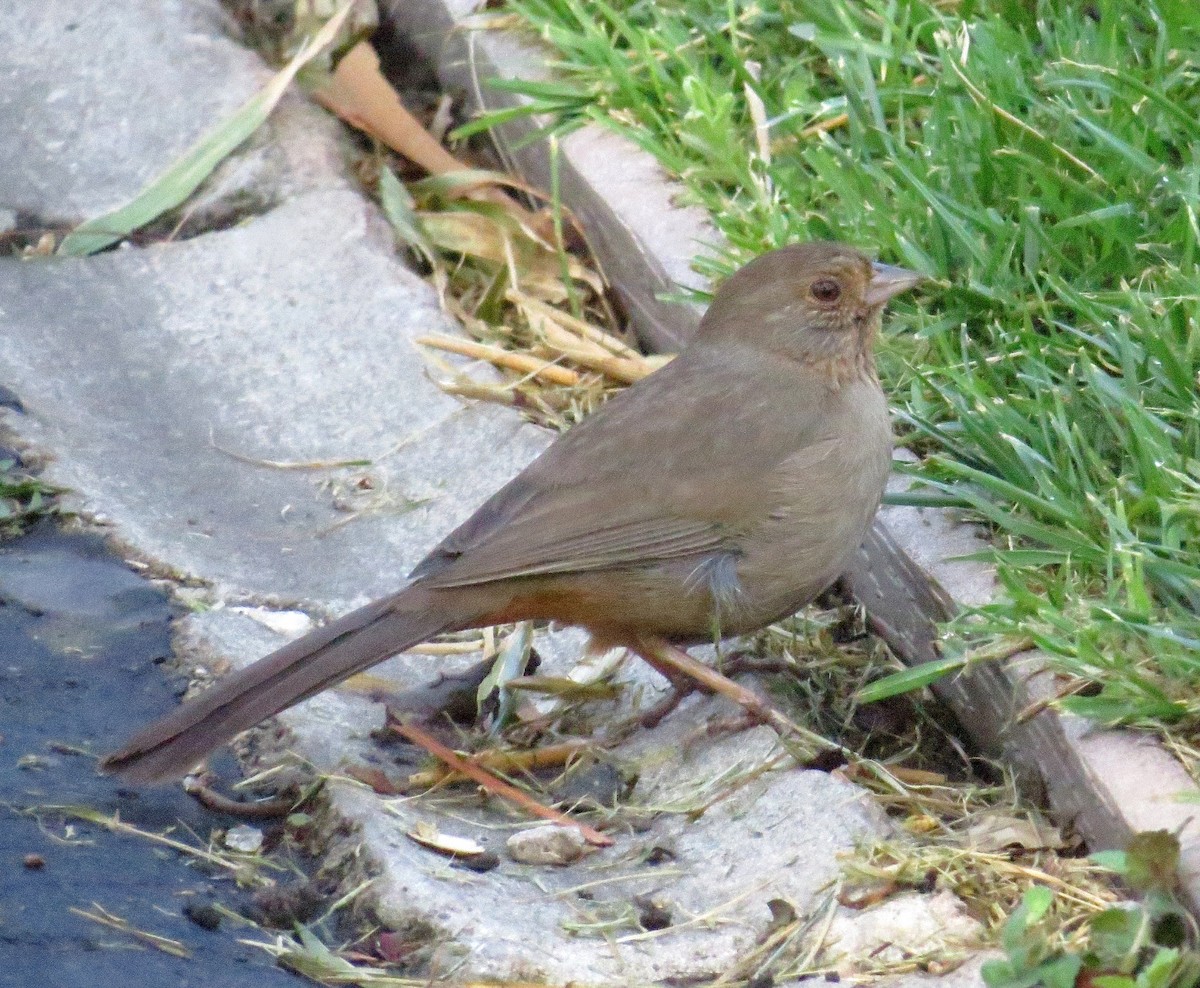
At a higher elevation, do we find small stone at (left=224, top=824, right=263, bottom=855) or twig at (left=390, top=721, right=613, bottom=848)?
small stone at (left=224, top=824, right=263, bottom=855)

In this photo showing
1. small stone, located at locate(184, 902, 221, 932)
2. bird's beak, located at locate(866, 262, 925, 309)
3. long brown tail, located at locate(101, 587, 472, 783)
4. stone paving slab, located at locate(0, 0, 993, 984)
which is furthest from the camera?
bird's beak, located at locate(866, 262, 925, 309)

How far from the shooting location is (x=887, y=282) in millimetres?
4312

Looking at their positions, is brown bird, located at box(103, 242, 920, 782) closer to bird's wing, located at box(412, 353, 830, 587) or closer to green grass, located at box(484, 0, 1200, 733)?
bird's wing, located at box(412, 353, 830, 587)

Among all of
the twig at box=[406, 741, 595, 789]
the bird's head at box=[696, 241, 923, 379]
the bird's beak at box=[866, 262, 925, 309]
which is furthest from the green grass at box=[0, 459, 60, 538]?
the bird's beak at box=[866, 262, 925, 309]

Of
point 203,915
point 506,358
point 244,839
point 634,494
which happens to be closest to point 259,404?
point 506,358

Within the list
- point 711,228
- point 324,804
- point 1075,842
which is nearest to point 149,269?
point 711,228

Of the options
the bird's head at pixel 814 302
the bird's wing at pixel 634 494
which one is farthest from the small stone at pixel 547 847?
the bird's head at pixel 814 302

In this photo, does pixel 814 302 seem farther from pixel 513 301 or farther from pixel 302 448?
pixel 302 448

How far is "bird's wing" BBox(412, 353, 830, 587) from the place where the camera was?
12.9 ft

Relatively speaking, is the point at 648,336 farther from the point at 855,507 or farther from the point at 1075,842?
the point at 1075,842

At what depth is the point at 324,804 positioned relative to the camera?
3.55 metres

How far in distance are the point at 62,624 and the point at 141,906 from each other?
3.49 feet

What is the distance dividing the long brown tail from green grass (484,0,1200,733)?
1126mm

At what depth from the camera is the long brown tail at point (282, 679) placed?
11.2 feet
